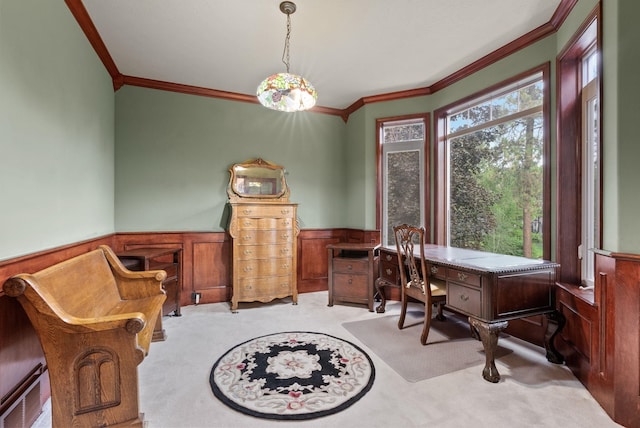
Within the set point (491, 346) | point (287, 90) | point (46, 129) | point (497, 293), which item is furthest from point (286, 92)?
point (491, 346)

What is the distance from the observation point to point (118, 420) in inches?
62.7

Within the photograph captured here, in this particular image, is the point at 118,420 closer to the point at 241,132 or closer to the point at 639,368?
the point at 639,368

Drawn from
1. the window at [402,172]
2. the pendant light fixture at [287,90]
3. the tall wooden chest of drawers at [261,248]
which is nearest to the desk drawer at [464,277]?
the window at [402,172]

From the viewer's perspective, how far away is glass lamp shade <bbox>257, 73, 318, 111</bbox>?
2444 millimetres

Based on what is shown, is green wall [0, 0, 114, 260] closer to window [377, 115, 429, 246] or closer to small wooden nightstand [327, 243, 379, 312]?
small wooden nightstand [327, 243, 379, 312]

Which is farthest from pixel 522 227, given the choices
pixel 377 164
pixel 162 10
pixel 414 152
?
pixel 162 10

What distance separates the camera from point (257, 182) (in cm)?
434

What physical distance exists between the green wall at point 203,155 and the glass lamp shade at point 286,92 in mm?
1863

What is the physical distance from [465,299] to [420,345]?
679 mm

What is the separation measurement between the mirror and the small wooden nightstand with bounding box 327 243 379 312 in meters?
1.26

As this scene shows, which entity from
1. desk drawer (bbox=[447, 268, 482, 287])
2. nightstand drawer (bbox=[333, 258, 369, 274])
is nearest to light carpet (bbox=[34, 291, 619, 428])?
desk drawer (bbox=[447, 268, 482, 287])

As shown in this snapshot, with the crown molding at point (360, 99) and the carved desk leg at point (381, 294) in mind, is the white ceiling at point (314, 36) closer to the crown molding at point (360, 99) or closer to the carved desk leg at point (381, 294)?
the crown molding at point (360, 99)

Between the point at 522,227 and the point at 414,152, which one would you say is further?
the point at 414,152

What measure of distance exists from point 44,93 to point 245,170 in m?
2.46
